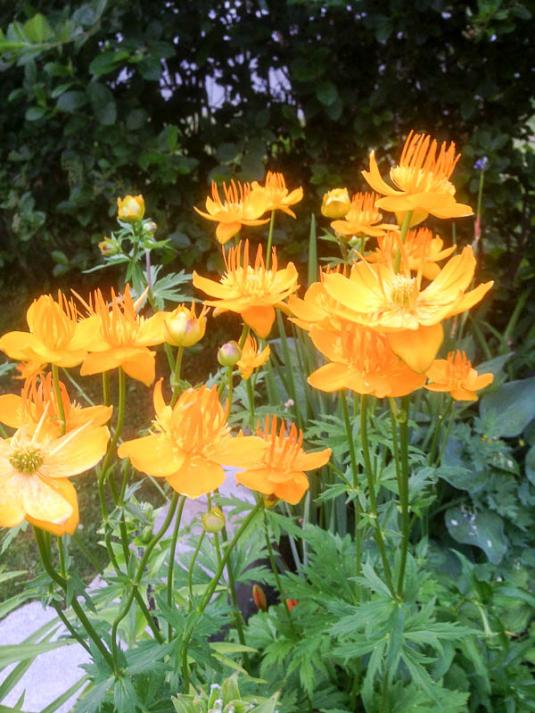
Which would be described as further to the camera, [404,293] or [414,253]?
[414,253]

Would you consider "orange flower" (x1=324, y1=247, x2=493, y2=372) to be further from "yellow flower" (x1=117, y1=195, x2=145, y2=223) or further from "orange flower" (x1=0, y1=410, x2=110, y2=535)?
"yellow flower" (x1=117, y1=195, x2=145, y2=223)

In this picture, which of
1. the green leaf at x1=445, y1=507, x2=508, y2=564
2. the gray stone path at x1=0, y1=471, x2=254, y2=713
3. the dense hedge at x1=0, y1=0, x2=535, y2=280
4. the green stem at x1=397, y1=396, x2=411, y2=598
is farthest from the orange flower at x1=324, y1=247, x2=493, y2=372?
the dense hedge at x1=0, y1=0, x2=535, y2=280

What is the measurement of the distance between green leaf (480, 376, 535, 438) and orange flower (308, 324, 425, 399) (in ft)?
4.50

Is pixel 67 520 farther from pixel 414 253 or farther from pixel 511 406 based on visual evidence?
pixel 511 406

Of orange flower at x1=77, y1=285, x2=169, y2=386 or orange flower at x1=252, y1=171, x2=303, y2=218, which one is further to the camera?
orange flower at x1=252, y1=171, x2=303, y2=218

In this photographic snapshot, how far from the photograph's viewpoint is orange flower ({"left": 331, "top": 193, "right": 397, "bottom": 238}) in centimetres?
114

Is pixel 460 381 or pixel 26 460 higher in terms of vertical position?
pixel 26 460

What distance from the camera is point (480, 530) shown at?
192 cm

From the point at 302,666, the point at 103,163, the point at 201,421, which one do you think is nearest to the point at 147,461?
the point at 201,421

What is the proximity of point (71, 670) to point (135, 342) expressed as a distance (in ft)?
4.41

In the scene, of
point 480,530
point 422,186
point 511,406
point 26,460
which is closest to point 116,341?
point 26,460

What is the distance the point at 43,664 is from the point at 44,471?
4.63 feet

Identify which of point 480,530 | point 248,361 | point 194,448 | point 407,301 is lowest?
point 480,530

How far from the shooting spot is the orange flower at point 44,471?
0.64m
